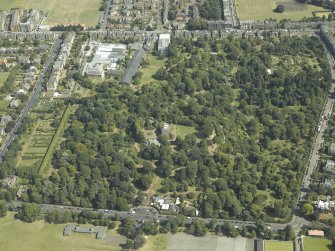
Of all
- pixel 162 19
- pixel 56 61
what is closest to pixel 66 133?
pixel 56 61

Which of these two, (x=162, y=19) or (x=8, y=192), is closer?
(x=8, y=192)

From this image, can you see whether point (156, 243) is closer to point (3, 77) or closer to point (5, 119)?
point (5, 119)

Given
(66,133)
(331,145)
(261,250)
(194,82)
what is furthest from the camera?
(194,82)

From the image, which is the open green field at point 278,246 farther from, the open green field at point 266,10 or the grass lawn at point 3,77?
the open green field at point 266,10

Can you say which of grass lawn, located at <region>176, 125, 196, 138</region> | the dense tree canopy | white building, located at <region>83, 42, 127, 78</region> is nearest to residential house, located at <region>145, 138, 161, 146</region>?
the dense tree canopy

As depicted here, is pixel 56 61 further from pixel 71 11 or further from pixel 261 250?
pixel 261 250

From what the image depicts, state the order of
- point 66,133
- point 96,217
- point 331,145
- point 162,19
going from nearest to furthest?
point 96,217 < point 331,145 < point 66,133 < point 162,19

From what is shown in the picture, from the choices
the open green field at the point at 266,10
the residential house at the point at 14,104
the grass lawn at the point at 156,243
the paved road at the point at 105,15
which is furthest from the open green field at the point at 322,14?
the grass lawn at the point at 156,243
